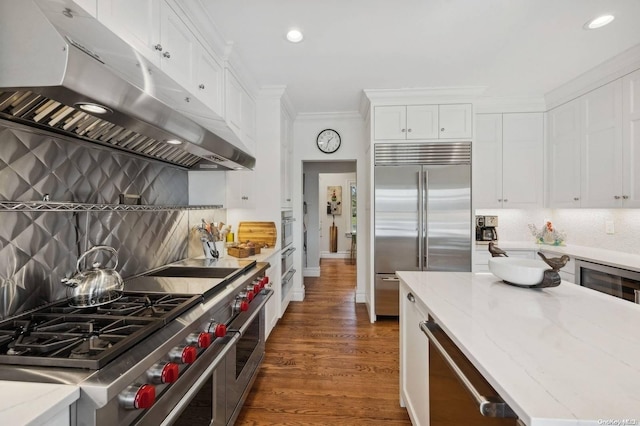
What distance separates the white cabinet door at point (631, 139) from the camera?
255 centimetres

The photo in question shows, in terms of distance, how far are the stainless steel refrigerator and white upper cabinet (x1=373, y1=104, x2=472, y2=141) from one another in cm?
11

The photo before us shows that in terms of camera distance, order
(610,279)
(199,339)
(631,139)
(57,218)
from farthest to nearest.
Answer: (631,139)
(610,279)
(57,218)
(199,339)

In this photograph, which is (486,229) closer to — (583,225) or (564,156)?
(583,225)

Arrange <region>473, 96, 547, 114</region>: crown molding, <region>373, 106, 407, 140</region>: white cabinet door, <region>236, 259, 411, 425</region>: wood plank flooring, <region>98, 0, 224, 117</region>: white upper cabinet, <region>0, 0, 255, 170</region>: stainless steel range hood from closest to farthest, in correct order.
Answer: <region>0, 0, 255, 170</region>: stainless steel range hood
<region>98, 0, 224, 117</region>: white upper cabinet
<region>236, 259, 411, 425</region>: wood plank flooring
<region>373, 106, 407, 140</region>: white cabinet door
<region>473, 96, 547, 114</region>: crown molding

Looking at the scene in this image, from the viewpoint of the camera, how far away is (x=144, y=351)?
92 cm

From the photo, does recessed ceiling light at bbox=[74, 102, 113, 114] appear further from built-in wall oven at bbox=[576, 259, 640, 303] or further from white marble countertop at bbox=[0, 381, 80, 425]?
built-in wall oven at bbox=[576, 259, 640, 303]

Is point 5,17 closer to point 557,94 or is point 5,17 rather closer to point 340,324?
point 340,324

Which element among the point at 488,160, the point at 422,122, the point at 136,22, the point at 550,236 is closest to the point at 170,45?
the point at 136,22

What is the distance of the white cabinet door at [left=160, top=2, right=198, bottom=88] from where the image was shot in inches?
65.0

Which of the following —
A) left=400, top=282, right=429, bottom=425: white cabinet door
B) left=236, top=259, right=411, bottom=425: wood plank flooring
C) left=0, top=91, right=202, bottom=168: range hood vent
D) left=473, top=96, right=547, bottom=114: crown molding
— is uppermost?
left=473, top=96, right=547, bottom=114: crown molding

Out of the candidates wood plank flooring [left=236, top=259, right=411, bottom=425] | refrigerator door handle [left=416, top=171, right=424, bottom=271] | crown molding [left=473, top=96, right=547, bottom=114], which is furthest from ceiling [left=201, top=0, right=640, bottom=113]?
wood plank flooring [left=236, top=259, right=411, bottom=425]

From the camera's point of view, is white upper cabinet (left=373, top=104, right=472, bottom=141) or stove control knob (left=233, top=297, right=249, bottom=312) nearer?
stove control knob (left=233, top=297, right=249, bottom=312)

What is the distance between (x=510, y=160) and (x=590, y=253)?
1329 mm

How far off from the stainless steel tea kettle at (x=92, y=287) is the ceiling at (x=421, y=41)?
1800 millimetres
